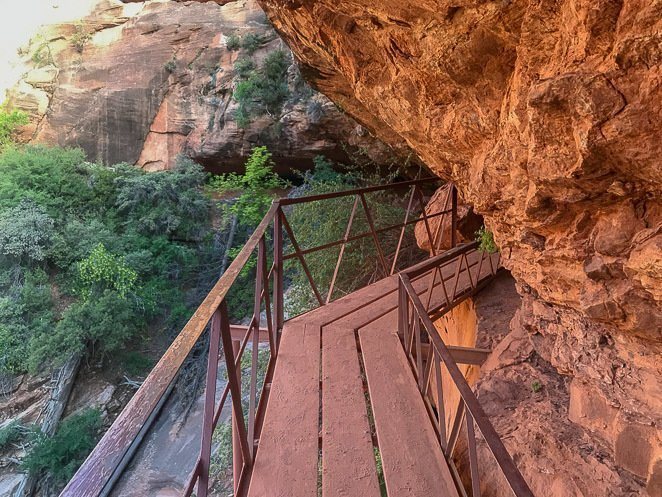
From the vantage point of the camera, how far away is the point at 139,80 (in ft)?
43.2

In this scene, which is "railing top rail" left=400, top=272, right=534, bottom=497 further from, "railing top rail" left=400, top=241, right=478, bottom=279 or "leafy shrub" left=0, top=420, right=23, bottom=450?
"leafy shrub" left=0, top=420, right=23, bottom=450

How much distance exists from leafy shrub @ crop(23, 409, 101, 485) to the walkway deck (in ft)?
22.7

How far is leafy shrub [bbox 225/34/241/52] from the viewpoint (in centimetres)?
1180

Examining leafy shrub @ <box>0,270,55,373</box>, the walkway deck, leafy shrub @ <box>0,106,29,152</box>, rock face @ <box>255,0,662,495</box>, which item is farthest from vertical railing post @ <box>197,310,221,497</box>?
leafy shrub @ <box>0,106,29,152</box>

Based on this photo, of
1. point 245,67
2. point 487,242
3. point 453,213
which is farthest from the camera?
point 245,67

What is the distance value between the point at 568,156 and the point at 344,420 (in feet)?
5.79

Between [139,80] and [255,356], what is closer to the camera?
[255,356]

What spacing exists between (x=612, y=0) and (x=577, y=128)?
19.9 inches

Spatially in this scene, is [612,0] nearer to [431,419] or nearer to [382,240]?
[431,419]

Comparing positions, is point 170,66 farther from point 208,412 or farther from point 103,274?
point 208,412

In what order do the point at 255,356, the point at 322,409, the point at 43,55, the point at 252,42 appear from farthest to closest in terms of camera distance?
Answer: the point at 43,55 → the point at 252,42 → the point at 322,409 → the point at 255,356

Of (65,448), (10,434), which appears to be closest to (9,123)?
(10,434)

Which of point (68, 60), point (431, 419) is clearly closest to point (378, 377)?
point (431, 419)

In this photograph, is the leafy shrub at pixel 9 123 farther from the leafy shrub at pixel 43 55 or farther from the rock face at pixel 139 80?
the leafy shrub at pixel 43 55
